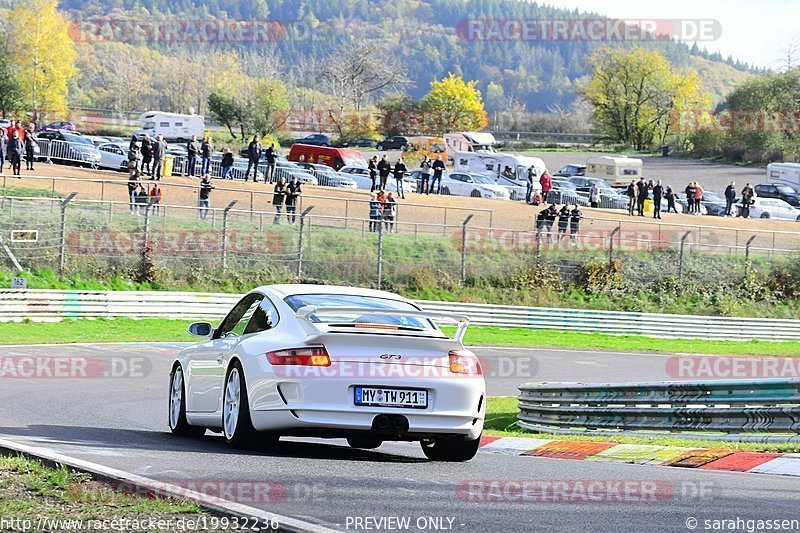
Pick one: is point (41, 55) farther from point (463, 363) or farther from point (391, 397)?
point (391, 397)

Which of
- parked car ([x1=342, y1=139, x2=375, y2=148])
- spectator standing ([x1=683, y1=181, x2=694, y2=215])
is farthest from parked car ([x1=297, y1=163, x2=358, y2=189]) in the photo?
parked car ([x1=342, y1=139, x2=375, y2=148])

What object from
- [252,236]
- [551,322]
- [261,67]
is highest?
[261,67]

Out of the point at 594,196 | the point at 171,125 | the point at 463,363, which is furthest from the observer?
the point at 171,125

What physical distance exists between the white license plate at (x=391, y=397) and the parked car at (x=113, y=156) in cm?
4150

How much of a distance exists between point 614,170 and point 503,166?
9.26m

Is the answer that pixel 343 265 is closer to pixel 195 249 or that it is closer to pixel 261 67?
pixel 195 249

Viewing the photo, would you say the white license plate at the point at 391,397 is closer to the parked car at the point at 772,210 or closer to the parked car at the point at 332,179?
the parked car at the point at 332,179

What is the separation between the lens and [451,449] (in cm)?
958

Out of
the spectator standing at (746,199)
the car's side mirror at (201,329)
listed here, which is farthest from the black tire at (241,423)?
the spectator standing at (746,199)

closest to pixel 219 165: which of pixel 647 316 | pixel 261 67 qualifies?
pixel 647 316

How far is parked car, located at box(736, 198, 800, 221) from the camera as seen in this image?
2418 inches

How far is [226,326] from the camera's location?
1050 cm

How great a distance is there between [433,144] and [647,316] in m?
A: 51.2

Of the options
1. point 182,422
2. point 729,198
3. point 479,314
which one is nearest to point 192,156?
point 479,314
